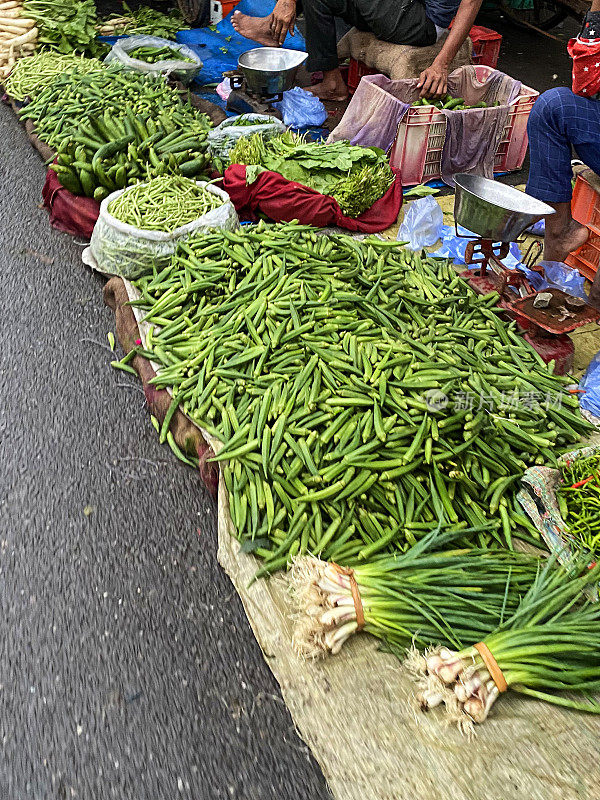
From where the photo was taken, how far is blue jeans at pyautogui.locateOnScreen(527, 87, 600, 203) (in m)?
3.95

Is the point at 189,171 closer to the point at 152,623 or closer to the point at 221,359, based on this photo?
the point at 221,359

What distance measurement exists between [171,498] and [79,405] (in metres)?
0.94

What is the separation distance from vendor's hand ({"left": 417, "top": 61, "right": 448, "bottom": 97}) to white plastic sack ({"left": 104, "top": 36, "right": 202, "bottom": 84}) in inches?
107

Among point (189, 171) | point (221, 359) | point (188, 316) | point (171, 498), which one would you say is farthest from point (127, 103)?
point (171, 498)

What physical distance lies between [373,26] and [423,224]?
270cm

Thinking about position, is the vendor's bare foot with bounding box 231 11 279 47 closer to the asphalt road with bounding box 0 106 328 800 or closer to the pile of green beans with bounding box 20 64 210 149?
the pile of green beans with bounding box 20 64 210 149

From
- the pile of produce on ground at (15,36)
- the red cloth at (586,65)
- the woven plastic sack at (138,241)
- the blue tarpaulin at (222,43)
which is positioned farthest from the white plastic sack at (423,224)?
the pile of produce on ground at (15,36)

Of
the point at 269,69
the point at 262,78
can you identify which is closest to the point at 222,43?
the point at 269,69

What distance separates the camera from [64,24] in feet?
24.5

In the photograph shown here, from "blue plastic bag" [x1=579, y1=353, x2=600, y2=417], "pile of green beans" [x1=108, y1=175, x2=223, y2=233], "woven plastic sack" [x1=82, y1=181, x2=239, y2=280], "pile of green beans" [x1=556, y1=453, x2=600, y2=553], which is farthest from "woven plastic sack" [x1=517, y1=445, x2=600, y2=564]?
"pile of green beans" [x1=108, y1=175, x2=223, y2=233]

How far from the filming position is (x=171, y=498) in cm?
316

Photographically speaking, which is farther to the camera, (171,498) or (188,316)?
(188,316)

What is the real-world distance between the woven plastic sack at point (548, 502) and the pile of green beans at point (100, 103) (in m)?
4.00

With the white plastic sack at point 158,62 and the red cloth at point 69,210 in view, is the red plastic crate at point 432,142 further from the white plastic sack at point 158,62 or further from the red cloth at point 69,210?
the white plastic sack at point 158,62
